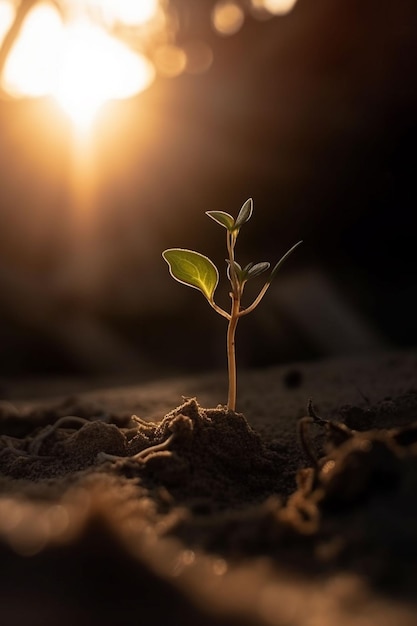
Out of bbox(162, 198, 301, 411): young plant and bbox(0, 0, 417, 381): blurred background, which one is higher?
bbox(0, 0, 417, 381): blurred background

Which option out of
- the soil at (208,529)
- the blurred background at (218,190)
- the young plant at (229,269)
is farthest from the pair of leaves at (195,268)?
the blurred background at (218,190)

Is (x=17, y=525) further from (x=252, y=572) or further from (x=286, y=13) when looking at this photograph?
(x=286, y=13)

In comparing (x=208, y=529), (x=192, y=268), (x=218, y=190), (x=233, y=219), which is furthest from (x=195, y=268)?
(x=218, y=190)

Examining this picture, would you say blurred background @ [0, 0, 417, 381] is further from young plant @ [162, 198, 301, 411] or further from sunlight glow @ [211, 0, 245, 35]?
young plant @ [162, 198, 301, 411]

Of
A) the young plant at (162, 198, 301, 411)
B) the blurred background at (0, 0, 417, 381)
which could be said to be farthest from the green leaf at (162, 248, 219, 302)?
the blurred background at (0, 0, 417, 381)

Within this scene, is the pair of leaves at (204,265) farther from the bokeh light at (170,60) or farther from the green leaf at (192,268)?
the bokeh light at (170,60)
